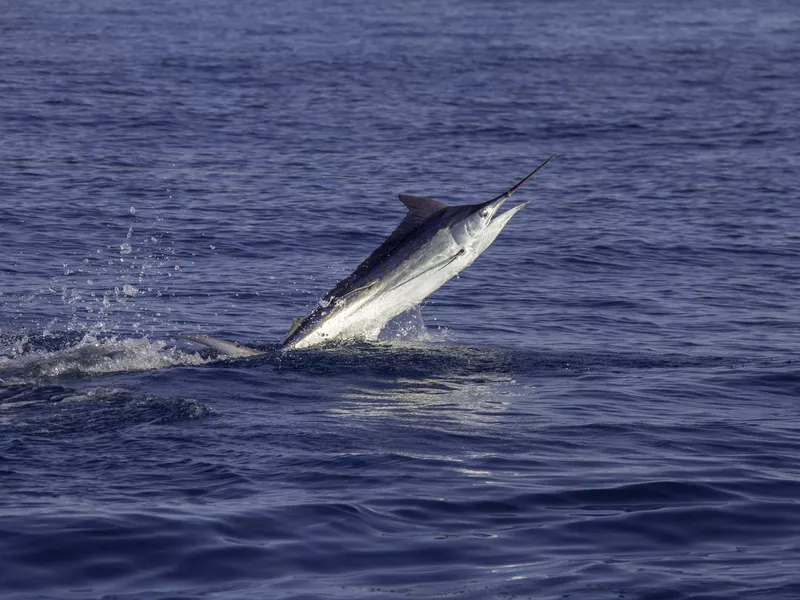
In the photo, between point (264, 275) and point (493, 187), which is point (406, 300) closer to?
point (264, 275)

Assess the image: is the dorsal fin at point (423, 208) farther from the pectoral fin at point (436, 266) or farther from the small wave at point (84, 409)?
the small wave at point (84, 409)

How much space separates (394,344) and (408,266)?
1.15m

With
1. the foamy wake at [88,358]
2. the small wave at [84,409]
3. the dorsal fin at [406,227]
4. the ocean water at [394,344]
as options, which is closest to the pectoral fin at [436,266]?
the dorsal fin at [406,227]

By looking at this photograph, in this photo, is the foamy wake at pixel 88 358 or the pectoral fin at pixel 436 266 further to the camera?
the pectoral fin at pixel 436 266

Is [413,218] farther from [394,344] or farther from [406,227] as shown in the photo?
[394,344]

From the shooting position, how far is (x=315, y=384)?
1396cm

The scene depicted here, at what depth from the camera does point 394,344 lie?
15906 millimetres

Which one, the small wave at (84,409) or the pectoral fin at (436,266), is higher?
the pectoral fin at (436,266)

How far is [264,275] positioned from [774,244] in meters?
8.68

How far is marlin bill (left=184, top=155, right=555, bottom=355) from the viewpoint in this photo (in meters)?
15.1

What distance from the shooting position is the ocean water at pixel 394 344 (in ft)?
30.5

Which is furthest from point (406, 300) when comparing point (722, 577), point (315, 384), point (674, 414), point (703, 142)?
point (703, 142)

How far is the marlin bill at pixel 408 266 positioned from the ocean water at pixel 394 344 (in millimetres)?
422

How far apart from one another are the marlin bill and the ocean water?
0.42 m
